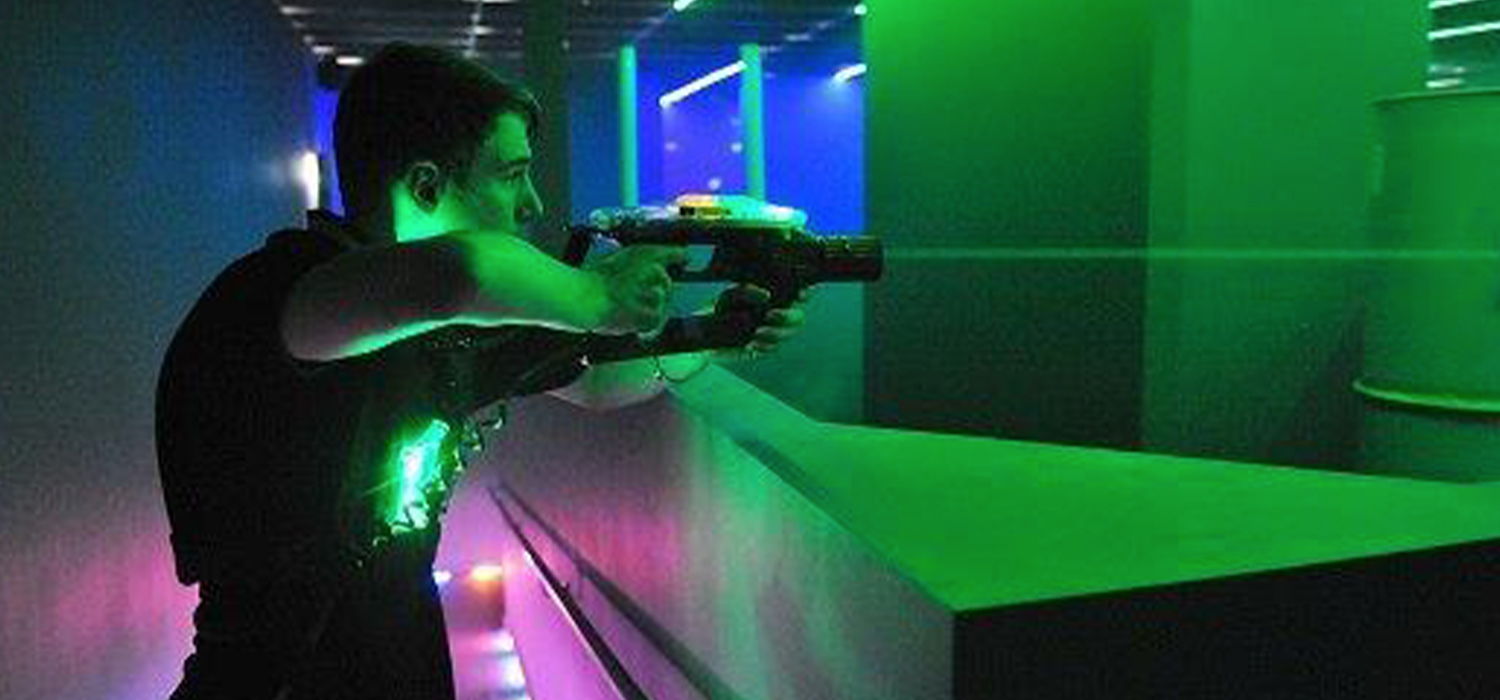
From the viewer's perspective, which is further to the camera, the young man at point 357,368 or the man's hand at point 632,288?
the man's hand at point 632,288

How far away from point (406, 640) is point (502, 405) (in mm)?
349

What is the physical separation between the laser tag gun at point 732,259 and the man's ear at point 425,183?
0.77ft

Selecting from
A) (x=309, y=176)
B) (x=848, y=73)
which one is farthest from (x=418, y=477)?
(x=848, y=73)

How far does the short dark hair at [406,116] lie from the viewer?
1.27m

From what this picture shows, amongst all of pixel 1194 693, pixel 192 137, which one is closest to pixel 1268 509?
pixel 1194 693

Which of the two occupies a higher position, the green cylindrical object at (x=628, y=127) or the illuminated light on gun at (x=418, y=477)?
the green cylindrical object at (x=628, y=127)

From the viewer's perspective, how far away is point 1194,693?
113 centimetres

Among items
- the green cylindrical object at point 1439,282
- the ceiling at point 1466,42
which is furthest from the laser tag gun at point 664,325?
the ceiling at point 1466,42

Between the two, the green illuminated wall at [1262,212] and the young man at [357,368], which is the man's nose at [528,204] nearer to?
the young man at [357,368]

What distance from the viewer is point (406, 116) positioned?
1.27 m

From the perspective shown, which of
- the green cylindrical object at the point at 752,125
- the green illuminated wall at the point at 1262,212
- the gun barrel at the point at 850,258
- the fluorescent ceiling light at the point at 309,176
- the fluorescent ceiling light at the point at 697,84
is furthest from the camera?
the fluorescent ceiling light at the point at 697,84

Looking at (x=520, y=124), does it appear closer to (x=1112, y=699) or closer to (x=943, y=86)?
(x=1112, y=699)

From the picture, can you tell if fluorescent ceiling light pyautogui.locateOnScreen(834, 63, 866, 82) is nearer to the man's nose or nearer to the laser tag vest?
the man's nose

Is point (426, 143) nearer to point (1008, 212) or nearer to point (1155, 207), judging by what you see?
point (1155, 207)
